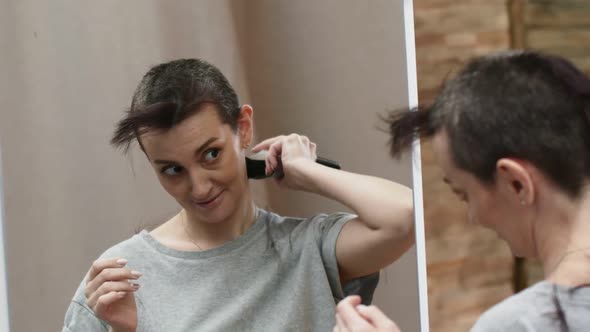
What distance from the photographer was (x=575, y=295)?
22.6 inches

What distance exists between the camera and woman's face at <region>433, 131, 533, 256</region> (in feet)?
2.04

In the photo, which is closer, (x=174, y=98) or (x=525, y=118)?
(x=525, y=118)

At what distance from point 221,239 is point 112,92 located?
0.21 meters

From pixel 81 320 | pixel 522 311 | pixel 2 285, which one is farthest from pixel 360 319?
pixel 2 285

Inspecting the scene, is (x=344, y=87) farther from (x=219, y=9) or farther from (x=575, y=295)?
(x=575, y=295)

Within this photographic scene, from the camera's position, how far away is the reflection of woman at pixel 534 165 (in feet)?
1.90

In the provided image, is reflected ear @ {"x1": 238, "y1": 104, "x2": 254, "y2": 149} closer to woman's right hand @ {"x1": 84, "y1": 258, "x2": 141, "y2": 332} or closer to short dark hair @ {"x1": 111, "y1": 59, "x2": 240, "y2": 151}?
short dark hair @ {"x1": 111, "y1": 59, "x2": 240, "y2": 151}

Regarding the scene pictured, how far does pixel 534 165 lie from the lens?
0.60 meters

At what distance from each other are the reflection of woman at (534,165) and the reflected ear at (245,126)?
1.00 feet

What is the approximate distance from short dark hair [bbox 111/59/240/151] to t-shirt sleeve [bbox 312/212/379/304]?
0.47ft

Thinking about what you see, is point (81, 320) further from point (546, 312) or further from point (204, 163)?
point (546, 312)

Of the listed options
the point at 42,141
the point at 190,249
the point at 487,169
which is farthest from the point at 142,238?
the point at 487,169

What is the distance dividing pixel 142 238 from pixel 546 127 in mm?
471

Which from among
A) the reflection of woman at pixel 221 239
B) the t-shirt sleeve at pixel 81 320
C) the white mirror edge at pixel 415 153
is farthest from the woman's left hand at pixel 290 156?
the t-shirt sleeve at pixel 81 320
